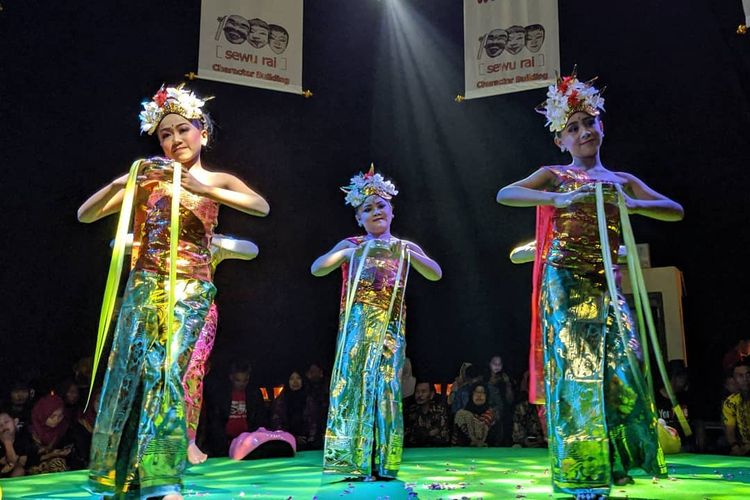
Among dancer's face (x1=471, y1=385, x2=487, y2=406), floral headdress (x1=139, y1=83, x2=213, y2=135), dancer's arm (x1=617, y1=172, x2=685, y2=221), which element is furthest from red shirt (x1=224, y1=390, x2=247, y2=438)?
dancer's arm (x1=617, y1=172, x2=685, y2=221)

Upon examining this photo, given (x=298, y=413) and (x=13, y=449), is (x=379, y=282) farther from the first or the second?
(x=298, y=413)

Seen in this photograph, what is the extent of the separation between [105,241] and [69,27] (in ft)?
6.70

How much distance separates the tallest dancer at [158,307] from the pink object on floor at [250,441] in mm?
3467

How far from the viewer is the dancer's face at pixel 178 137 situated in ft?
11.5

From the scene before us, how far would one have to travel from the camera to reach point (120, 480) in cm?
290

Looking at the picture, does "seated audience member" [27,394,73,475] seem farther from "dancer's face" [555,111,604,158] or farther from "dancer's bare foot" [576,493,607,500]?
"dancer's face" [555,111,604,158]

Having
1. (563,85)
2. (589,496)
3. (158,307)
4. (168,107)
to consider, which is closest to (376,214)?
(563,85)

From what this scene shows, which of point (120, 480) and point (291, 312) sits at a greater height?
point (291, 312)

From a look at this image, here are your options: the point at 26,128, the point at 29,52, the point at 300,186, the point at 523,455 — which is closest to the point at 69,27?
the point at 29,52

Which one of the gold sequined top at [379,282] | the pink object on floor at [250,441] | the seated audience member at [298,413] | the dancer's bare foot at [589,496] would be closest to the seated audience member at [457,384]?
the seated audience member at [298,413]

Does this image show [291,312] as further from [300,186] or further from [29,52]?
[29,52]

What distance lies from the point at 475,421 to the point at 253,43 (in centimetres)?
477

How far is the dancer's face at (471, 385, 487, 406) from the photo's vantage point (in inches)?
299

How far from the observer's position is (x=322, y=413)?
7.61 meters
